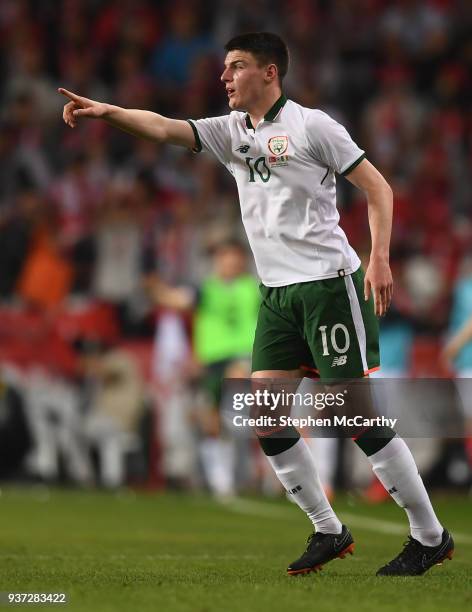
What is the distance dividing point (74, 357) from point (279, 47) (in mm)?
7447

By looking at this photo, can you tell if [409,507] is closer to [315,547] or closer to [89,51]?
[315,547]

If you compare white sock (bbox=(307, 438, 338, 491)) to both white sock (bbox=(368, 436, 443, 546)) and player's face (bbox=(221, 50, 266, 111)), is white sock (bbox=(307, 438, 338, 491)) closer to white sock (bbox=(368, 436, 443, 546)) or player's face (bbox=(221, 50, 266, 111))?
white sock (bbox=(368, 436, 443, 546))

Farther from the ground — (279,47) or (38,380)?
(279,47)

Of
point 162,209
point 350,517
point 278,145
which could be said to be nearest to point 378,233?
point 278,145

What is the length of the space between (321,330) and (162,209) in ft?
29.3

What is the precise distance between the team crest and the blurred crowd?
5786mm

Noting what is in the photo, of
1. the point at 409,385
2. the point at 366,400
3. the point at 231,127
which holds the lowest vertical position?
the point at 409,385

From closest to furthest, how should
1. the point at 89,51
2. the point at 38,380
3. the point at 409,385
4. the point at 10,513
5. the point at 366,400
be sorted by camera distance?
the point at 366,400
the point at 10,513
the point at 409,385
the point at 38,380
the point at 89,51

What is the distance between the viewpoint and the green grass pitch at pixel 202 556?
5.11m

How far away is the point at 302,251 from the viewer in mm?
6066

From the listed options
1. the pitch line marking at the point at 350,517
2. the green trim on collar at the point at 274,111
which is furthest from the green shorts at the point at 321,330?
the pitch line marking at the point at 350,517

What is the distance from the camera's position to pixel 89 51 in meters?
16.7

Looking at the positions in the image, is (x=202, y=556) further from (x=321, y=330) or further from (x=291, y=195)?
(x=291, y=195)

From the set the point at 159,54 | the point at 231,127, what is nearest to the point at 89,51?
the point at 159,54
